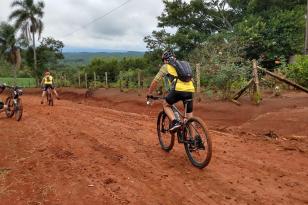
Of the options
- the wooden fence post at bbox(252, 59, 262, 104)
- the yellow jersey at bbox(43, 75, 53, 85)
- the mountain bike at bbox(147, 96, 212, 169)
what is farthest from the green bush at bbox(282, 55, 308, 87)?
the yellow jersey at bbox(43, 75, 53, 85)

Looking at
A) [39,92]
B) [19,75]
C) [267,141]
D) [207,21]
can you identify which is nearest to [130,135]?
[267,141]

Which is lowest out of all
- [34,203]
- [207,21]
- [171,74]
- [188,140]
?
[34,203]

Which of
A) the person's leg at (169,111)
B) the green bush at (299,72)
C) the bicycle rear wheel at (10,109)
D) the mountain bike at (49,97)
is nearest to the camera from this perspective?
the person's leg at (169,111)

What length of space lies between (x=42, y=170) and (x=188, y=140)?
262 centimetres

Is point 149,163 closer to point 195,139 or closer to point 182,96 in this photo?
point 195,139

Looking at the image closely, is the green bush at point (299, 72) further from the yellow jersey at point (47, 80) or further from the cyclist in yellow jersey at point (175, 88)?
the yellow jersey at point (47, 80)

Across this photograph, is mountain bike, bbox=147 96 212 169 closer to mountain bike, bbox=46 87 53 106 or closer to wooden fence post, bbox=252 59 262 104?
wooden fence post, bbox=252 59 262 104

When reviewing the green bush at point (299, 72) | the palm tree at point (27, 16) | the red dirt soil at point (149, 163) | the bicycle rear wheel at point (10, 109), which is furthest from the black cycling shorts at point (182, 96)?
the palm tree at point (27, 16)

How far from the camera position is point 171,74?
7.32 metres

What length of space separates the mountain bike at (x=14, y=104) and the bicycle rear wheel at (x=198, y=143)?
8592 mm

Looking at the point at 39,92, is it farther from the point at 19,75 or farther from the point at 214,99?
the point at 19,75

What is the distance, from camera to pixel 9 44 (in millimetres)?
55312

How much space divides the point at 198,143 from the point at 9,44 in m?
53.4

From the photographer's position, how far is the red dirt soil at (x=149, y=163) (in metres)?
5.63
